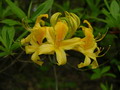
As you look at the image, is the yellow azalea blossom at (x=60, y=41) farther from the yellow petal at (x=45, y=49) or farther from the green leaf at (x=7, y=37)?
the green leaf at (x=7, y=37)

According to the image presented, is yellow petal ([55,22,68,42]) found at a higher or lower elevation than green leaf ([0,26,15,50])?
higher

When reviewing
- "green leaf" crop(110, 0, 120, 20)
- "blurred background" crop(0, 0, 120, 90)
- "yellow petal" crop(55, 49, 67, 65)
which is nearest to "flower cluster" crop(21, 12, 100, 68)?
"yellow petal" crop(55, 49, 67, 65)

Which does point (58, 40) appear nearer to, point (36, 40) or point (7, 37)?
point (36, 40)

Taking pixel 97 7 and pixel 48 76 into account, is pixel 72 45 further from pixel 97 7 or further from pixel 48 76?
pixel 48 76

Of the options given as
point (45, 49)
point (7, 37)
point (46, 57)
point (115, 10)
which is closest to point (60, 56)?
point (45, 49)

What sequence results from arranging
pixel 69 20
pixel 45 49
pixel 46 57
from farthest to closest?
pixel 46 57
pixel 69 20
pixel 45 49

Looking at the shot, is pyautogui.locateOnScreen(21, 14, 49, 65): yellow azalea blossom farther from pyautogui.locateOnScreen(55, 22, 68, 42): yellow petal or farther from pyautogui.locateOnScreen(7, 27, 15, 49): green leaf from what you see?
pyautogui.locateOnScreen(7, 27, 15, 49): green leaf
